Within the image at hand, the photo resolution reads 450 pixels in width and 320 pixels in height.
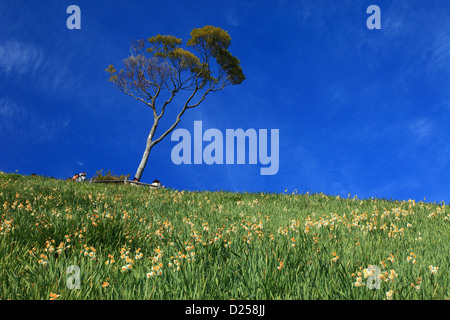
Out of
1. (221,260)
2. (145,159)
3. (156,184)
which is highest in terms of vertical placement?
(145,159)

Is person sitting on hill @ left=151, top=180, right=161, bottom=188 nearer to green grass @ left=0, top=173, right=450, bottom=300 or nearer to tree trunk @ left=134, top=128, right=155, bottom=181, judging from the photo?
tree trunk @ left=134, top=128, right=155, bottom=181

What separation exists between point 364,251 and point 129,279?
289 cm

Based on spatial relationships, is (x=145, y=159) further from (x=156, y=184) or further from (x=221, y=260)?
(x=221, y=260)

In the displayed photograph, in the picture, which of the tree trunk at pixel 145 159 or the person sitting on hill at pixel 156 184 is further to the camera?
the tree trunk at pixel 145 159

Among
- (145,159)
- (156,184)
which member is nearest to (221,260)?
(156,184)

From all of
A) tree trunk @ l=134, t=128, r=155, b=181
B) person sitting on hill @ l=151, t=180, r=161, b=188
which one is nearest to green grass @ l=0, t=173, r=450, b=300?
person sitting on hill @ l=151, t=180, r=161, b=188

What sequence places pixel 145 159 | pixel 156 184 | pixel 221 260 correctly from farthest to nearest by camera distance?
1. pixel 145 159
2. pixel 156 184
3. pixel 221 260

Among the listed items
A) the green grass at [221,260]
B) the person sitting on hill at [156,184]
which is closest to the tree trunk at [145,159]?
the person sitting on hill at [156,184]

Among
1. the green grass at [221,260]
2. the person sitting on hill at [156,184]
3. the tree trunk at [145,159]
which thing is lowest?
the green grass at [221,260]

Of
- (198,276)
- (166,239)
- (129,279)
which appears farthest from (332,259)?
(166,239)

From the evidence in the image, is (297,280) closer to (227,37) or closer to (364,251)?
(364,251)

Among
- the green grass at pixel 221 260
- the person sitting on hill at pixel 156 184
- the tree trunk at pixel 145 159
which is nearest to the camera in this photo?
the green grass at pixel 221 260

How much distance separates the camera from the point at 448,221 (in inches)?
269

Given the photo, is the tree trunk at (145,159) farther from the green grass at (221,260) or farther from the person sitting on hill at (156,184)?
the green grass at (221,260)
